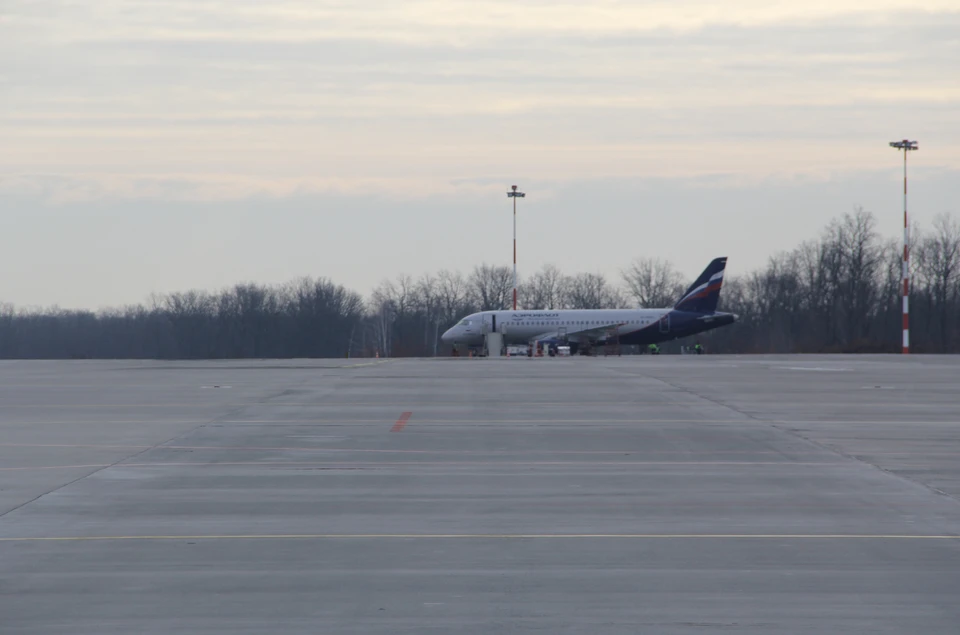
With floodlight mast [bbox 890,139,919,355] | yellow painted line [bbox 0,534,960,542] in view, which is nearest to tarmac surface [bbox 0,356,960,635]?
yellow painted line [bbox 0,534,960,542]

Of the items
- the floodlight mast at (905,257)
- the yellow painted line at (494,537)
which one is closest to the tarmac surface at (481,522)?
the yellow painted line at (494,537)

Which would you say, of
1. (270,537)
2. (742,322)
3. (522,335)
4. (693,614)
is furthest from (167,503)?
(742,322)

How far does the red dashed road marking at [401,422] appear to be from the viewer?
64.0ft

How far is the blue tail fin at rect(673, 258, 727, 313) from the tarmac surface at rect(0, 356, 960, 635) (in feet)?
178

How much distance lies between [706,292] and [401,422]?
5847 cm

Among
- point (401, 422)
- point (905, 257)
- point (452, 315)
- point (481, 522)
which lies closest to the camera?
point (481, 522)

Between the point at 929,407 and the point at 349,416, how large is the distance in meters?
13.0

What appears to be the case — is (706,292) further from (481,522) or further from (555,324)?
(481,522)

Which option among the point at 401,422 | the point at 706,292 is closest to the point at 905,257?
the point at 706,292

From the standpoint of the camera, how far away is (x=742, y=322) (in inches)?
4742

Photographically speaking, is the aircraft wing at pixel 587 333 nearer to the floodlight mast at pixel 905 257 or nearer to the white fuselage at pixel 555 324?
the white fuselage at pixel 555 324

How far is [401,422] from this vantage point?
68.5ft

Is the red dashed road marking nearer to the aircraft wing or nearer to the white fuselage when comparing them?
the white fuselage

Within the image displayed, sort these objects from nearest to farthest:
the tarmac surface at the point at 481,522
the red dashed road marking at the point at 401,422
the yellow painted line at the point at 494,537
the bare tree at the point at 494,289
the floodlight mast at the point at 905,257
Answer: the tarmac surface at the point at 481,522
the yellow painted line at the point at 494,537
the red dashed road marking at the point at 401,422
the floodlight mast at the point at 905,257
the bare tree at the point at 494,289
